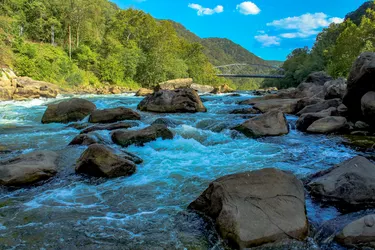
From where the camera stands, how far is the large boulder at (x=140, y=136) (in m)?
9.25

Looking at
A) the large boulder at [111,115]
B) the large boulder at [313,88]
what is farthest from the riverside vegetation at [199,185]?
the large boulder at [313,88]

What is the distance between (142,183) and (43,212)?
198 centimetres

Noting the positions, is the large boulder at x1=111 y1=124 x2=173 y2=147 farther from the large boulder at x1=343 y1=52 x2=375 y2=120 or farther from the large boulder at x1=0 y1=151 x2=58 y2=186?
the large boulder at x1=343 y1=52 x2=375 y2=120

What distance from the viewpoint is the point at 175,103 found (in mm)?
17469

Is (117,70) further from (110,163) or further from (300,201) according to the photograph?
(300,201)

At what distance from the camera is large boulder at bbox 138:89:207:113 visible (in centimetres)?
1730

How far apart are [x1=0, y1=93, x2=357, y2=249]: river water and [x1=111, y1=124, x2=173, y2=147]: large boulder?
23 cm

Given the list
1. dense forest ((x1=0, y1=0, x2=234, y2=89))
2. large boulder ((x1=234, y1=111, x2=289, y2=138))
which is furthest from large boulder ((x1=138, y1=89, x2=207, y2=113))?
dense forest ((x1=0, y1=0, x2=234, y2=89))

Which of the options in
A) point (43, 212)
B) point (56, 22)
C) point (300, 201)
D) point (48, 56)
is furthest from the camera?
point (56, 22)

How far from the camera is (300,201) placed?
181 inches

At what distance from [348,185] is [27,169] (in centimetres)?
627

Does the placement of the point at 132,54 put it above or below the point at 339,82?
above

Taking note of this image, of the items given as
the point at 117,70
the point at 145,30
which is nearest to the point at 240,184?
the point at 117,70

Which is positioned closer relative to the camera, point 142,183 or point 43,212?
point 43,212
